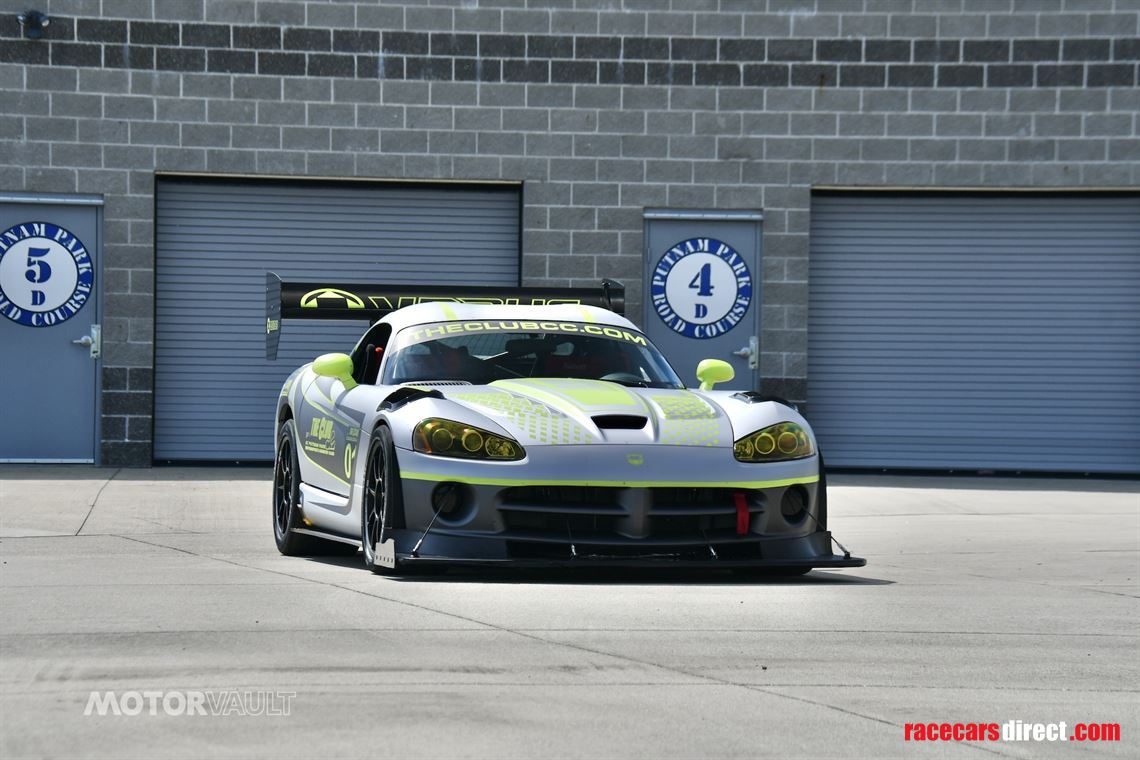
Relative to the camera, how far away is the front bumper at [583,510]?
700 cm

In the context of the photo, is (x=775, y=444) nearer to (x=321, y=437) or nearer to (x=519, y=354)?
(x=519, y=354)

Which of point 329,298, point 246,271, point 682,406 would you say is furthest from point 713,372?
point 246,271

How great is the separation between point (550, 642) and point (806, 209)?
474 inches

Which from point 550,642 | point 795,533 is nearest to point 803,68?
point 795,533

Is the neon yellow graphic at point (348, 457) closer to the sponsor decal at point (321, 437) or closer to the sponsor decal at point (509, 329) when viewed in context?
the sponsor decal at point (321, 437)

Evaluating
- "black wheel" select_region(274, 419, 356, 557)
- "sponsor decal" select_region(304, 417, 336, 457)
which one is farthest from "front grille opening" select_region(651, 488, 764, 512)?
"black wheel" select_region(274, 419, 356, 557)

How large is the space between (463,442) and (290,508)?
7.39 feet

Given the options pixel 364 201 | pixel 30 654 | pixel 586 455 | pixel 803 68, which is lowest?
pixel 30 654

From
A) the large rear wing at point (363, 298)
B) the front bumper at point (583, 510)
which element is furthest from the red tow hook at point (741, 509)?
the large rear wing at point (363, 298)

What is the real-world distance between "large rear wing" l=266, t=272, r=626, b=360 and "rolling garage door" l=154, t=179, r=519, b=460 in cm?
552

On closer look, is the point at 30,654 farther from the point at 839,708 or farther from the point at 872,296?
the point at 872,296

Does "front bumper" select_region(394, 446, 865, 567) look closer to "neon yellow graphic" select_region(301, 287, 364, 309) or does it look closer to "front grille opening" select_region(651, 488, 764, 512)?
"front grille opening" select_region(651, 488, 764, 512)

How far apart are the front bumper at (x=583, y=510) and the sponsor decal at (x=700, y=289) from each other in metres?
9.74

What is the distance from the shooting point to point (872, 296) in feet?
56.7
